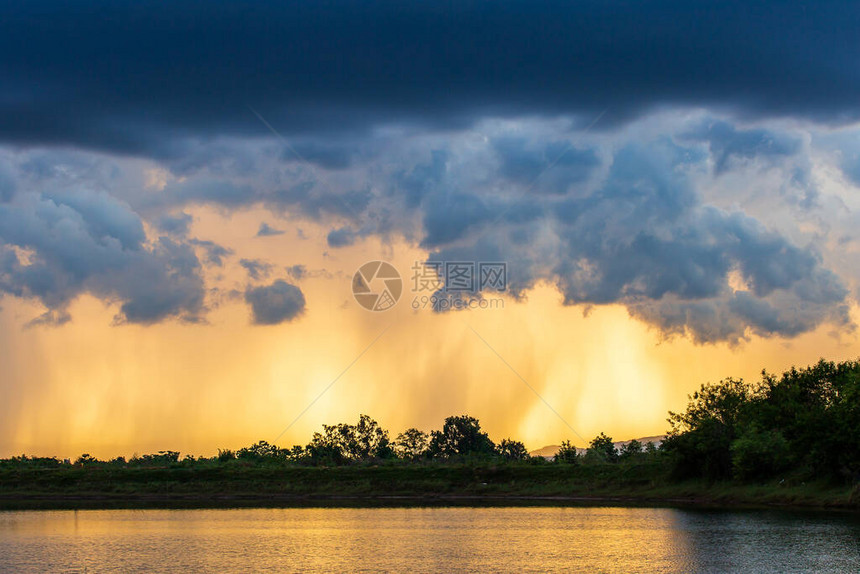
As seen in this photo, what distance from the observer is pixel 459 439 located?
18512 cm

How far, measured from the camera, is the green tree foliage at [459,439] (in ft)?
604

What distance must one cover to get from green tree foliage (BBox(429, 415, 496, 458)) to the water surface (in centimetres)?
9639

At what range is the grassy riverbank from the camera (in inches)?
4242

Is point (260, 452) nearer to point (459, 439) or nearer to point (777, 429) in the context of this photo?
point (459, 439)

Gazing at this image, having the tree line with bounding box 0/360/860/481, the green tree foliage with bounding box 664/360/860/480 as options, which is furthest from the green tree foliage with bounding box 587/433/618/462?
the green tree foliage with bounding box 664/360/860/480

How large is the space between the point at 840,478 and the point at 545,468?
144ft

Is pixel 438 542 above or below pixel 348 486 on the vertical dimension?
below

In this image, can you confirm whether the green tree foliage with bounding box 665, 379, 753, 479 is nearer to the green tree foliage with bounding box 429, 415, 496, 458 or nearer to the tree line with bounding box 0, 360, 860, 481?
the tree line with bounding box 0, 360, 860, 481

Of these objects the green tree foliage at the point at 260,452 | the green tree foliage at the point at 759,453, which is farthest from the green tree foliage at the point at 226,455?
the green tree foliage at the point at 759,453

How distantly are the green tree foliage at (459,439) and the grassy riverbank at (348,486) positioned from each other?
196 feet

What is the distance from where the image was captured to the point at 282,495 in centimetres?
11838

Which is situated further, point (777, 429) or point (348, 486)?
point (348, 486)

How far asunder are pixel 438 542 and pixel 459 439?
124 metres

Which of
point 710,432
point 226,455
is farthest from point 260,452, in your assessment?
point 710,432
